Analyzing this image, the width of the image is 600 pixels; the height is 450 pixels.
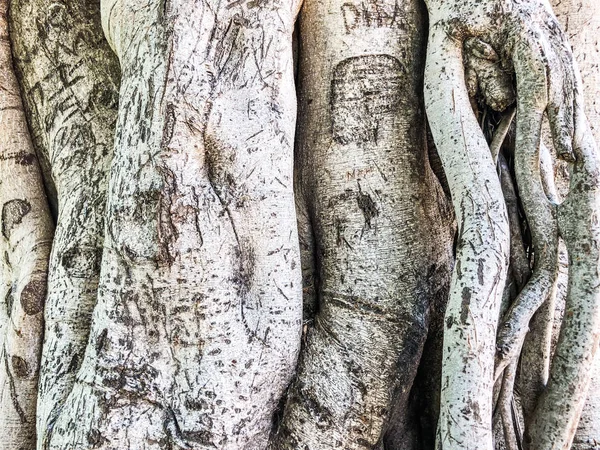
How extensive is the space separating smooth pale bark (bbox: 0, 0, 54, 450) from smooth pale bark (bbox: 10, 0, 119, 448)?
0.15ft

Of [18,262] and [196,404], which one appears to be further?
[18,262]

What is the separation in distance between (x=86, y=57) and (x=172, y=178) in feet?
2.28

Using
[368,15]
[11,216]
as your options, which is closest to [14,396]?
[11,216]

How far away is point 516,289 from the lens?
68.9 inches

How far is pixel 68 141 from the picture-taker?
206 centimetres

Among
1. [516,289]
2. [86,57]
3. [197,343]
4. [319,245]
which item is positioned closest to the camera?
[197,343]

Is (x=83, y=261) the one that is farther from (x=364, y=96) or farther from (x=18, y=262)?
(x=364, y=96)

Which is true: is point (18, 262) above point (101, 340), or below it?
above

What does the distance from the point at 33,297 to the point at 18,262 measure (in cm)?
18

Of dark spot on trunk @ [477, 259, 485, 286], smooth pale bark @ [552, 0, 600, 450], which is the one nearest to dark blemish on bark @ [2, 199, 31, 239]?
dark spot on trunk @ [477, 259, 485, 286]

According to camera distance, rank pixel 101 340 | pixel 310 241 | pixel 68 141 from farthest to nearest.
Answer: pixel 68 141 < pixel 310 241 < pixel 101 340

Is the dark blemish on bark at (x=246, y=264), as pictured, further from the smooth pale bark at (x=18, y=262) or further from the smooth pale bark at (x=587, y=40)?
the smooth pale bark at (x=587, y=40)

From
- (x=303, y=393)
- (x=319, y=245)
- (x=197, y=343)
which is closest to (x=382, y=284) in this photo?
(x=319, y=245)

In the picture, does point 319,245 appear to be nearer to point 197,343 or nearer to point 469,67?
point 197,343
